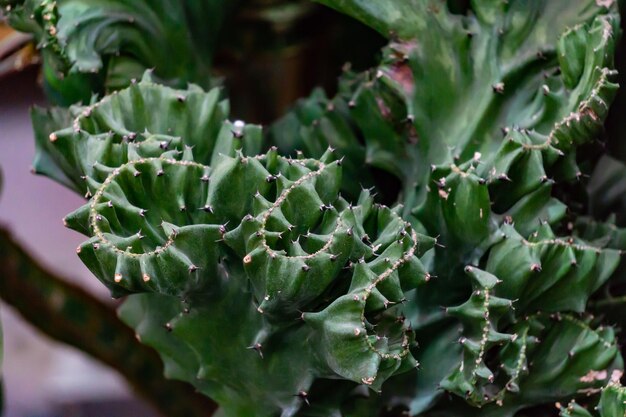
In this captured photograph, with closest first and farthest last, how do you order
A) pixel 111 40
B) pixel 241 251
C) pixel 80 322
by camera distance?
1. pixel 241 251
2. pixel 111 40
3. pixel 80 322

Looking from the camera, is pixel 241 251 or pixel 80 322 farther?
pixel 80 322

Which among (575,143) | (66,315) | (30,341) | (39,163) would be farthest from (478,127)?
(30,341)

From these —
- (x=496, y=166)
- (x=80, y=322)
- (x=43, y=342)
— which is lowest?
(x=43, y=342)

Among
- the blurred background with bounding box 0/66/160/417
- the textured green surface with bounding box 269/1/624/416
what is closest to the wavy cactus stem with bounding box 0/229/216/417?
the textured green surface with bounding box 269/1/624/416

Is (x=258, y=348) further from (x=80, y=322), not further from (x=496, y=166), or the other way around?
(x=80, y=322)

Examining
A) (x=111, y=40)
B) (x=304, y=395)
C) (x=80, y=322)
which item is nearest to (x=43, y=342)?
(x=80, y=322)

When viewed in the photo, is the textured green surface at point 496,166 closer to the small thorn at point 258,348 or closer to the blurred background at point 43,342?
the small thorn at point 258,348

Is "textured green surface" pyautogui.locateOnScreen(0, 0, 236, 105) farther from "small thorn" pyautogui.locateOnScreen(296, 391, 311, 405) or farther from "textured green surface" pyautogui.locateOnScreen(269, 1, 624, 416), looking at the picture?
"small thorn" pyautogui.locateOnScreen(296, 391, 311, 405)

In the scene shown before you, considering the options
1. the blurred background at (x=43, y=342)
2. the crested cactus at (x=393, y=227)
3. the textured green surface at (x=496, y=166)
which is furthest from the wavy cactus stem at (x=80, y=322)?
the blurred background at (x=43, y=342)
